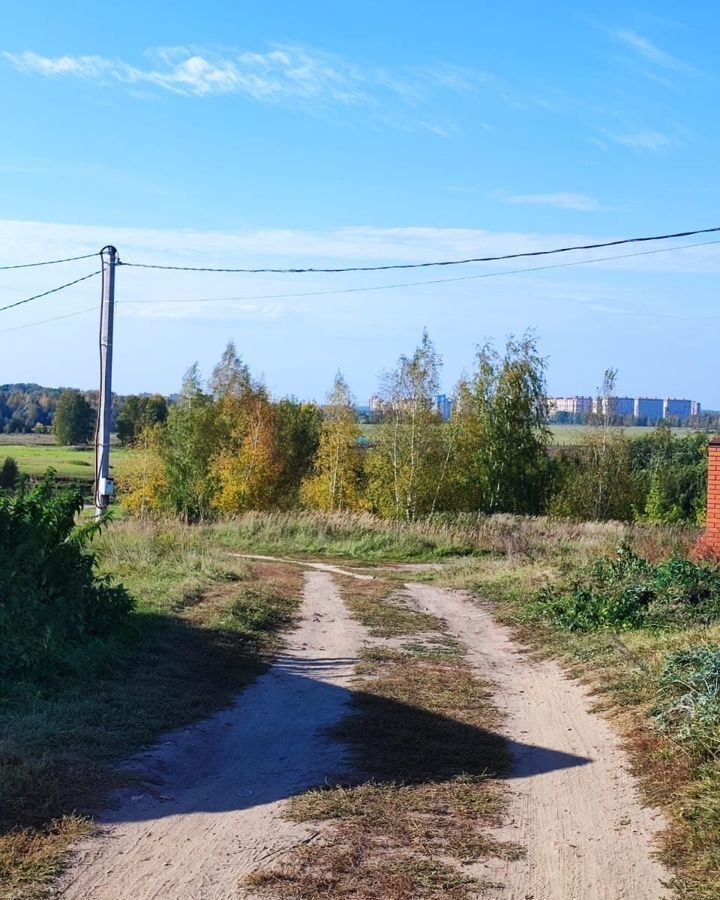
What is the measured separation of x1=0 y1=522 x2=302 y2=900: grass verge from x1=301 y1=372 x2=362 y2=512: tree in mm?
27936

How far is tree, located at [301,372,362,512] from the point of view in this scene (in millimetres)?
45125

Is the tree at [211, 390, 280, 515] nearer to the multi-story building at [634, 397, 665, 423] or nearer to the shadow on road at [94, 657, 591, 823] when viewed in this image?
the shadow on road at [94, 657, 591, 823]

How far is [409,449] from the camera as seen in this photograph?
41.2 metres

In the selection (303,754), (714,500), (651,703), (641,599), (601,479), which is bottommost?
(303,754)

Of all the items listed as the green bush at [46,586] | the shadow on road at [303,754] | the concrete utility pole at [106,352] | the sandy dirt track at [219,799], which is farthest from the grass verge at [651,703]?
the concrete utility pole at [106,352]

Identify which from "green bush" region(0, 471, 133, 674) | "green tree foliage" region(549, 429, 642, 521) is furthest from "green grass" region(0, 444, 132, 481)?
"green bush" region(0, 471, 133, 674)

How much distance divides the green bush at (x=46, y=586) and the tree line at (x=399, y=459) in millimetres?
24818

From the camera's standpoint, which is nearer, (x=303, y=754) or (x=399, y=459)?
(x=303, y=754)

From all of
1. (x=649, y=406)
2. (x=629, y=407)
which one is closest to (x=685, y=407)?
(x=649, y=406)

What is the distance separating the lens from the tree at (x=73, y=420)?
70000 millimetres

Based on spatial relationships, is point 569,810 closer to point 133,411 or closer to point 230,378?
point 230,378

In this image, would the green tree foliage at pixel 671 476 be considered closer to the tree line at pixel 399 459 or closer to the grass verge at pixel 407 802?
the tree line at pixel 399 459

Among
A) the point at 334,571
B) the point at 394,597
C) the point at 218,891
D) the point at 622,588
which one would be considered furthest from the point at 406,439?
the point at 218,891

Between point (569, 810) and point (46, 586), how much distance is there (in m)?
6.16
